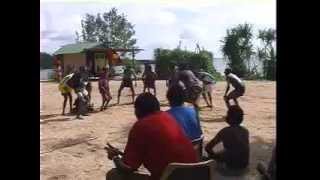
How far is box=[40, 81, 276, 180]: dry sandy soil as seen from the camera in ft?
15.0

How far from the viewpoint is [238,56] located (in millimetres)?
5008

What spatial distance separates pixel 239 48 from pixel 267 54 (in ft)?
1.96

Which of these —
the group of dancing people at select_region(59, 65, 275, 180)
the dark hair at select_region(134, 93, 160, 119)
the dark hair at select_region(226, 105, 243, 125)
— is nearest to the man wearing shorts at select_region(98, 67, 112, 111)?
the group of dancing people at select_region(59, 65, 275, 180)

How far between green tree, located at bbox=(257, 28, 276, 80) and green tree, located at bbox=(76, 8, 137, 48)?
3.52 ft

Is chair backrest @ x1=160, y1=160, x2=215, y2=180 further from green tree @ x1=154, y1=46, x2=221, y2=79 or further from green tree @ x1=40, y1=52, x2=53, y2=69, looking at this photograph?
green tree @ x1=40, y1=52, x2=53, y2=69

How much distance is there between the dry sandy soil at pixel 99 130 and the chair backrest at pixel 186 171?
81 cm

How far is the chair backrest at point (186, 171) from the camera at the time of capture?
9.13ft

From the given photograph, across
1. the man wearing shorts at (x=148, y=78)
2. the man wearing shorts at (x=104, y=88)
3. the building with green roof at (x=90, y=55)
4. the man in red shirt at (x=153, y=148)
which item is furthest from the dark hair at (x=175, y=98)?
the man wearing shorts at (x=104, y=88)

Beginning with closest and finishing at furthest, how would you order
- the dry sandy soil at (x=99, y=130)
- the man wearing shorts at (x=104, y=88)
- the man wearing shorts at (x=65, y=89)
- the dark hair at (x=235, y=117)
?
1. the dark hair at (x=235, y=117)
2. the dry sandy soil at (x=99, y=130)
3. the man wearing shorts at (x=104, y=88)
4. the man wearing shorts at (x=65, y=89)

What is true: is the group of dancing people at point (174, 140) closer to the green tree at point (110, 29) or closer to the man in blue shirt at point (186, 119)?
the man in blue shirt at point (186, 119)

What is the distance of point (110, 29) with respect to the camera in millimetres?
5090
